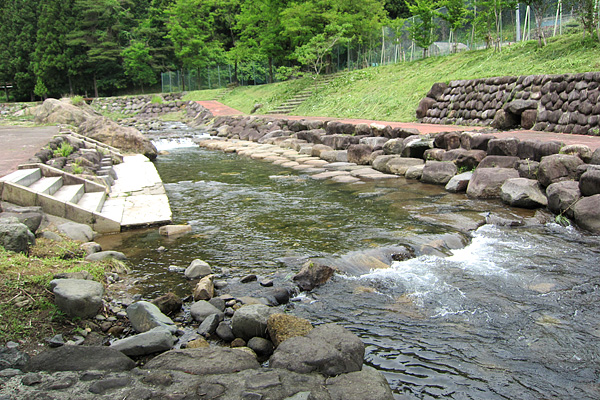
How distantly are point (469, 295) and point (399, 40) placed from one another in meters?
23.0

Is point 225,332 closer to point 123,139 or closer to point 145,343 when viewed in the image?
point 145,343

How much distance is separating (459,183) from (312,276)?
5187 millimetres

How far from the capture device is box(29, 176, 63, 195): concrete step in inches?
279

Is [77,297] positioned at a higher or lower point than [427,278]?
higher

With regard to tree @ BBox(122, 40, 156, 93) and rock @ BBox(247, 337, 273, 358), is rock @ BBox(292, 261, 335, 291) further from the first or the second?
tree @ BBox(122, 40, 156, 93)

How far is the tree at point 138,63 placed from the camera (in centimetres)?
4106

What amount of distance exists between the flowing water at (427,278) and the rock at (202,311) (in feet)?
1.97

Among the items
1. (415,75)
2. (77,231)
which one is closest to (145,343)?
(77,231)

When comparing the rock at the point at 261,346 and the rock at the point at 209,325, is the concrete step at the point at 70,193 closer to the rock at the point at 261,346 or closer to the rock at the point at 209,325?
the rock at the point at 209,325

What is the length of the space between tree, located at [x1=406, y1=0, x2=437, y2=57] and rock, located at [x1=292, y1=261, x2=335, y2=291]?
1876cm

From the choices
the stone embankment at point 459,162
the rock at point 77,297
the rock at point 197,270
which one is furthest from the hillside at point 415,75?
the rock at point 77,297

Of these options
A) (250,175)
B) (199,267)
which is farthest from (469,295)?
(250,175)

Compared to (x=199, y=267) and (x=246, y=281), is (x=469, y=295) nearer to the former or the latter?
(x=246, y=281)

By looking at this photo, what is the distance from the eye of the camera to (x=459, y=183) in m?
8.96
